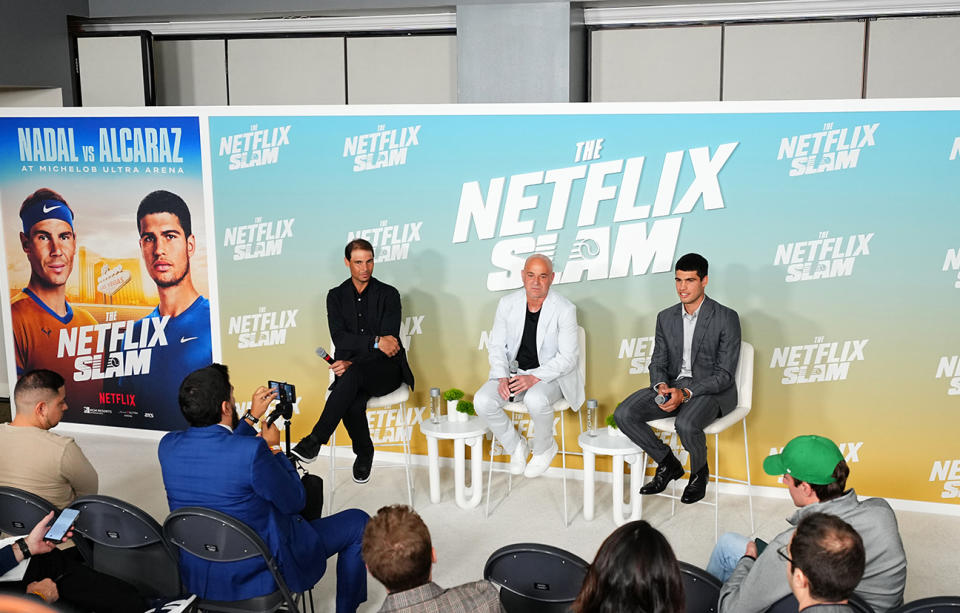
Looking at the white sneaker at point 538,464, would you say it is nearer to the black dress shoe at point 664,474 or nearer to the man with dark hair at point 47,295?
the black dress shoe at point 664,474

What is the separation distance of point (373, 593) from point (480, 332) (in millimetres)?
1777

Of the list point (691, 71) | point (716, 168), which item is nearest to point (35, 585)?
point (716, 168)

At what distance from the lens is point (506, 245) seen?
5.10 metres

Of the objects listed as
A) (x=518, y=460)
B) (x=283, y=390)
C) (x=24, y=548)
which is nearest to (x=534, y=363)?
(x=518, y=460)

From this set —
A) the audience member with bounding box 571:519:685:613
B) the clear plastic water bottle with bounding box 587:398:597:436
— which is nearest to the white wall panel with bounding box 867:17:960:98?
the clear plastic water bottle with bounding box 587:398:597:436

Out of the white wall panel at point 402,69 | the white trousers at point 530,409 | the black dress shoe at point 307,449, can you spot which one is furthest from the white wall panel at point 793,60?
the black dress shoe at point 307,449

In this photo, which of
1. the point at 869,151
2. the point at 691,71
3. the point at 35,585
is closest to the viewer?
the point at 35,585

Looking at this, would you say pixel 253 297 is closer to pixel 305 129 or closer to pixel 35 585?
pixel 305 129

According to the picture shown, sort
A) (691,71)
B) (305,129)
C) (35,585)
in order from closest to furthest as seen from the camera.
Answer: (35,585), (305,129), (691,71)

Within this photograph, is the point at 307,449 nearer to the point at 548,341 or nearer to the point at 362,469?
the point at 362,469

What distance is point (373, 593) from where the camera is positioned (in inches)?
155

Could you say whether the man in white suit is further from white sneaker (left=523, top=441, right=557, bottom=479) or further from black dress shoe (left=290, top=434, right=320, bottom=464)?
black dress shoe (left=290, top=434, right=320, bottom=464)

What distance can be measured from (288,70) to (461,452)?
3558 mm

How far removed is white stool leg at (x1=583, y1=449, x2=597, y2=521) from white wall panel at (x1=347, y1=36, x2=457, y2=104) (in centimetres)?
320
